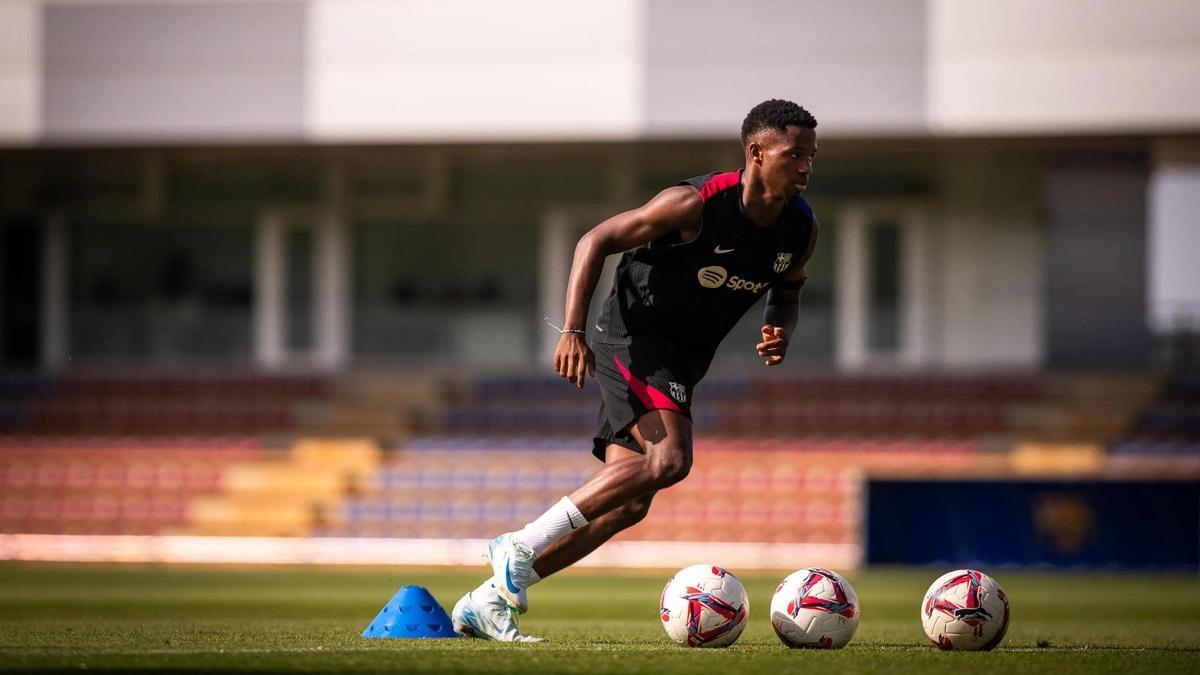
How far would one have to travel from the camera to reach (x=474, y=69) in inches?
747

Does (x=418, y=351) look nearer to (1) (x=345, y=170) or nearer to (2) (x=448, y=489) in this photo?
(1) (x=345, y=170)

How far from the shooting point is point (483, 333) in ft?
73.7

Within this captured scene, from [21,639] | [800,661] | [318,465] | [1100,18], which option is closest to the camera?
[800,661]

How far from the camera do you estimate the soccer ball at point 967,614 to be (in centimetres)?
586

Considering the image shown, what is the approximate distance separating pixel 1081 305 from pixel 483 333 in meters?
8.43

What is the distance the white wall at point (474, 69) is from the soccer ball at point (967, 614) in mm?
13310

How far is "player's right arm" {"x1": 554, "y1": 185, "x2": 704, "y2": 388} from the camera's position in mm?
5664

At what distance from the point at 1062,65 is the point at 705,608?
1371 centimetres

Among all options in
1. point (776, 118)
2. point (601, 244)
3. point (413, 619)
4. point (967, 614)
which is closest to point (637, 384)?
point (601, 244)

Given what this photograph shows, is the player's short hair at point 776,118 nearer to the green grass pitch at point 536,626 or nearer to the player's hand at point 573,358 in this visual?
the player's hand at point 573,358

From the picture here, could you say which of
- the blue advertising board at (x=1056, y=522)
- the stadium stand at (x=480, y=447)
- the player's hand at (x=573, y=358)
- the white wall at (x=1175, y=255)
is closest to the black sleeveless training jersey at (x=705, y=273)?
the player's hand at (x=573, y=358)

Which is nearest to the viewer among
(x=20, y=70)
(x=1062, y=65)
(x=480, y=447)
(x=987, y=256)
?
(x=1062, y=65)

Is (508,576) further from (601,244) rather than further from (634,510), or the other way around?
(601,244)

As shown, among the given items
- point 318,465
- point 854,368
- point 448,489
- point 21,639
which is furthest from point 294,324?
point 21,639
